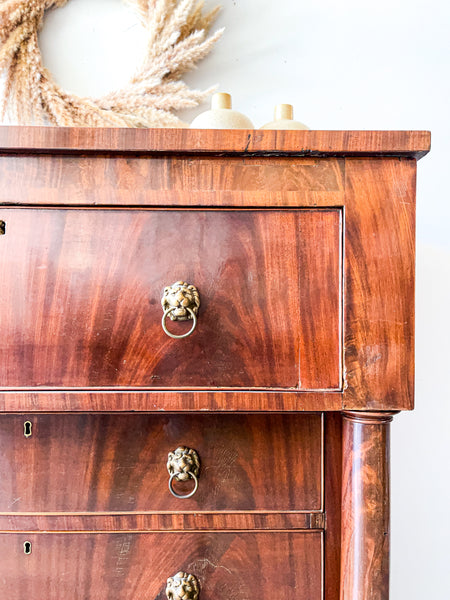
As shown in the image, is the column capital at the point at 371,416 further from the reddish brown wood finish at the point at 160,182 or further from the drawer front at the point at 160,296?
the reddish brown wood finish at the point at 160,182

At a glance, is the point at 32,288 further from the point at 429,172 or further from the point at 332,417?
the point at 429,172

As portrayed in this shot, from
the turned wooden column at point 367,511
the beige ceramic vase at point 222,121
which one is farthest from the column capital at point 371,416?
the beige ceramic vase at point 222,121

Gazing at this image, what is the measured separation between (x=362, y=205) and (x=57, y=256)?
0.34 metres

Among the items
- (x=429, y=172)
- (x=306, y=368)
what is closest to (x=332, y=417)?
(x=306, y=368)

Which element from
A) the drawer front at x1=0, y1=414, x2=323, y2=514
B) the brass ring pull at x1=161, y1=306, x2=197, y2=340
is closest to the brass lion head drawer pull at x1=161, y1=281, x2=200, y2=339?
the brass ring pull at x1=161, y1=306, x2=197, y2=340

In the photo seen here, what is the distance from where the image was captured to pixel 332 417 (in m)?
0.55

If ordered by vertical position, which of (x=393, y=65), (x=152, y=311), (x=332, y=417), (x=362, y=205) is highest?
(x=393, y=65)

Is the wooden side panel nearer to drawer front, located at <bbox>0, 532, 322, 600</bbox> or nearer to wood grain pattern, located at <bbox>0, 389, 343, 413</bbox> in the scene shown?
wood grain pattern, located at <bbox>0, 389, 343, 413</bbox>

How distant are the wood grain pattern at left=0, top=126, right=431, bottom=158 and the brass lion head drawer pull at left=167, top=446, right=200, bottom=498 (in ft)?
1.14

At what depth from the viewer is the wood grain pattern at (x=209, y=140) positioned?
47 cm

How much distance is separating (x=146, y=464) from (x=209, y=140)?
0.38 metres

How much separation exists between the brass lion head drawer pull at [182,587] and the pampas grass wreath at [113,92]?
2.38ft

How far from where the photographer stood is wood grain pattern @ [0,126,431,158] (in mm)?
473

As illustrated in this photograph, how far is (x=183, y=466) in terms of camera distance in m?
0.52
